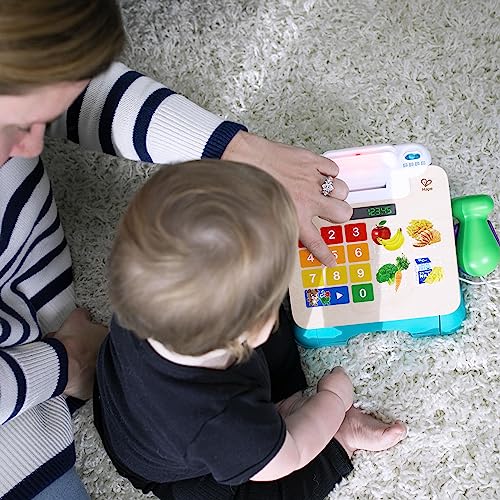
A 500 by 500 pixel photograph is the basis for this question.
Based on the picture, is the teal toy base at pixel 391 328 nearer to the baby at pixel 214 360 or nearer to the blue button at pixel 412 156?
the baby at pixel 214 360

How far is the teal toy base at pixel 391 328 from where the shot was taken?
895 mm

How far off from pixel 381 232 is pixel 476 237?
106mm

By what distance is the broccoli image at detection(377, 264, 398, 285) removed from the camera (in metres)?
0.89

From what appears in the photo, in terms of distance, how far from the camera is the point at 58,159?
1.02 m

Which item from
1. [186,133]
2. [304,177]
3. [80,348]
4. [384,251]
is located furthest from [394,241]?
[80,348]

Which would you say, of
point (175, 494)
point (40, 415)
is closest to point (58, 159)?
point (40, 415)

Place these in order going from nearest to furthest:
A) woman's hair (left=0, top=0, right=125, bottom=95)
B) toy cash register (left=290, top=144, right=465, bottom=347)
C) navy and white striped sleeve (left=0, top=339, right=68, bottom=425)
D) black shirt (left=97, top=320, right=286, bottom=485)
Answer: woman's hair (left=0, top=0, right=125, bottom=95) → black shirt (left=97, top=320, right=286, bottom=485) → navy and white striped sleeve (left=0, top=339, right=68, bottom=425) → toy cash register (left=290, top=144, right=465, bottom=347)

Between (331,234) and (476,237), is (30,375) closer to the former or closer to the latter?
(331,234)

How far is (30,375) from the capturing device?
2.65 ft

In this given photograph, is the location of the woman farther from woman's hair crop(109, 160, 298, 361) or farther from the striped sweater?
woman's hair crop(109, 160, 298, 361)

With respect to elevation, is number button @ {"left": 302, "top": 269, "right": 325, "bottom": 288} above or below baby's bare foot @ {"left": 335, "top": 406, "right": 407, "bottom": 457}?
above

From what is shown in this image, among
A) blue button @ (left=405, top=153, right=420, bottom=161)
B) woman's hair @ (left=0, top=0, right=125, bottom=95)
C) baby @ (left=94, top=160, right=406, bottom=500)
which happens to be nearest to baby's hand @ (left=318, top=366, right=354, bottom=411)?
baby @ (left=94, top=160, right=406, bottom=500)

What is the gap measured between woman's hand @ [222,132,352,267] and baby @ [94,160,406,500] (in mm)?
124

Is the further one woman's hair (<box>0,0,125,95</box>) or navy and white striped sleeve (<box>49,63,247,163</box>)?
navy and white striped sleeve (<box>49,63,247,163</box>)
